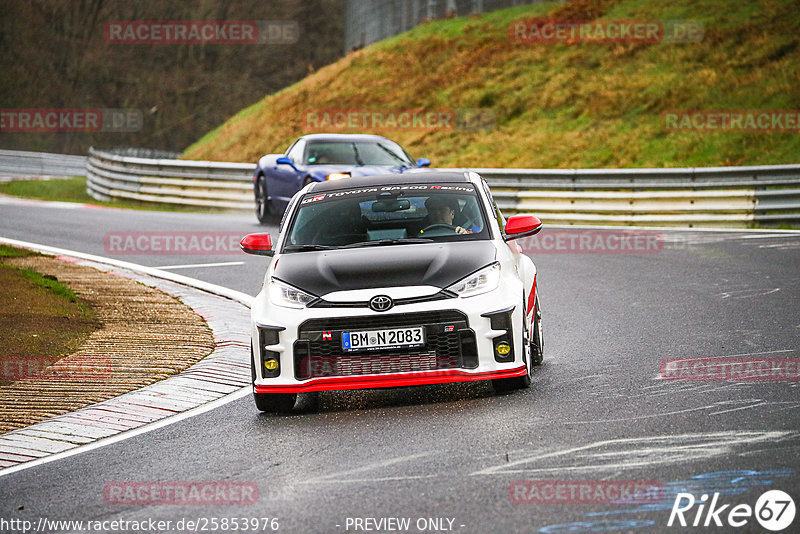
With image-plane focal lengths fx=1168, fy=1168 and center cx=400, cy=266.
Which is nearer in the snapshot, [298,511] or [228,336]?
[298,511]

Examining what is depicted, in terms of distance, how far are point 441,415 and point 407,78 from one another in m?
36.6

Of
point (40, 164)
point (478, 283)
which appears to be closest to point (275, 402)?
point (478, 283)

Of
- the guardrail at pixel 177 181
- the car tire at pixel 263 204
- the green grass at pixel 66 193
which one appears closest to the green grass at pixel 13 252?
the car tire at pixel 263 204

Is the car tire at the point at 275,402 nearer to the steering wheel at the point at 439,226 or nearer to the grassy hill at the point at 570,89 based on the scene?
the steering wheel at the point at 439,226

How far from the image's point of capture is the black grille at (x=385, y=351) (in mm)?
7441

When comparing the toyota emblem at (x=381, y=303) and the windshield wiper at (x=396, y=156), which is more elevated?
the toyota emblem at (x=381, y=303)

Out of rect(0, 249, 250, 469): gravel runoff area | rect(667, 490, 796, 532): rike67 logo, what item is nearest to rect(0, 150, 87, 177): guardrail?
rect(0, 249, 250, 469): gravel runoff area

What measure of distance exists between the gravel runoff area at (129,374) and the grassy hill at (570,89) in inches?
682

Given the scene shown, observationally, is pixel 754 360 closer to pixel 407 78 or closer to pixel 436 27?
pixel 407 78

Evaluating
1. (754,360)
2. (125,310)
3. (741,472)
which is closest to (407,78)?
(125,310)

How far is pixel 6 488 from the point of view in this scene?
20.6ft

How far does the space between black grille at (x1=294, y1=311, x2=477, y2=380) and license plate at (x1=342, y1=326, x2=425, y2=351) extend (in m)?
0.03

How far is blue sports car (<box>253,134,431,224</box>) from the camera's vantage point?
19469 mm

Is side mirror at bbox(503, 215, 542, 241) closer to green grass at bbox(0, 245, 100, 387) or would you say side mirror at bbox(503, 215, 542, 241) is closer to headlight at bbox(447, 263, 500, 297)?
headlight at bbox(447, 263, 500, 297)
